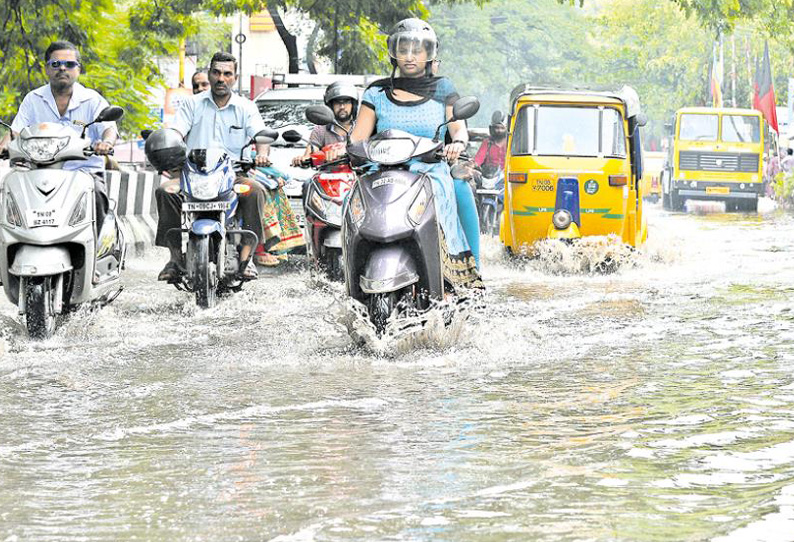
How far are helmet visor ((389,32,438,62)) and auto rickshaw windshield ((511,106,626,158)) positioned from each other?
7.23 metres

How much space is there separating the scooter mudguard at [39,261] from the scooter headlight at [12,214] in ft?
0.47

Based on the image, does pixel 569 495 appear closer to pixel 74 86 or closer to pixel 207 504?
pixel 207 504

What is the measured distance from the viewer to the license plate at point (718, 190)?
37.1 m

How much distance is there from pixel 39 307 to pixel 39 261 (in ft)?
0.85

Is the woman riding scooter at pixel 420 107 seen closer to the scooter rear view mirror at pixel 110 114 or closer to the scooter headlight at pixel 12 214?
the scooter rear view mirror at pixel 110 114

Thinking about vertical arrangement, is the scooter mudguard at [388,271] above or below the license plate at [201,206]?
below

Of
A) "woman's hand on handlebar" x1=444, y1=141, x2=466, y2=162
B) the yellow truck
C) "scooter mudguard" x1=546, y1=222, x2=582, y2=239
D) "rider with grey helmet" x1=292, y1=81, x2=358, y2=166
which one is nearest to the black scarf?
"woman's hand on handlebar" x1=444, y1=141, x2=466, y2=162

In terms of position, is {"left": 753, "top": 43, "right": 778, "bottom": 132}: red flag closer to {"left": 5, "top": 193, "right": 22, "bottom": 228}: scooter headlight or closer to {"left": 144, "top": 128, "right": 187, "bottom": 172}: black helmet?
{"left": 144, "top": 128, "right": 187, "bottom": 172}: black helmet

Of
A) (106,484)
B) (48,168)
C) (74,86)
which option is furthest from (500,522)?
(74,86)

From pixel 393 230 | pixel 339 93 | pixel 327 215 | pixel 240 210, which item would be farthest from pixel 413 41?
pixel 339 93

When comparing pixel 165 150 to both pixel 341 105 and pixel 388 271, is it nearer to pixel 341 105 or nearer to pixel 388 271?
pixel 388 271

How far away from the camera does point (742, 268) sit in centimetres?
1538

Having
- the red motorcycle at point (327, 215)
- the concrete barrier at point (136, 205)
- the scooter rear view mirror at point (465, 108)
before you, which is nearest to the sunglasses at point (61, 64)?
the scooter rear view mirror at point (465, 108)

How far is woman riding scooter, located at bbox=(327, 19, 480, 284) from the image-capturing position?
9352mm
